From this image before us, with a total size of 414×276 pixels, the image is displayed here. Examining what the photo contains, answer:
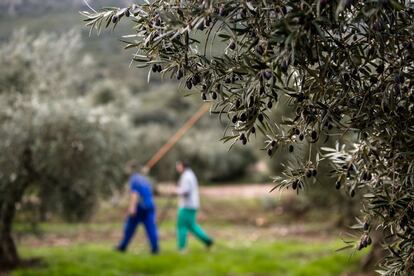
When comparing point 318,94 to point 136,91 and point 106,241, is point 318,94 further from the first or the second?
point 136,91

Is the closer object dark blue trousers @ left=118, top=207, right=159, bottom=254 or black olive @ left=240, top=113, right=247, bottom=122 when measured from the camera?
black olive @ left=240, top=113, right=247, bottom=122

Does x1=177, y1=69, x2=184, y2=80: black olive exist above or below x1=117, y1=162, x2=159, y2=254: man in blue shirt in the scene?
above

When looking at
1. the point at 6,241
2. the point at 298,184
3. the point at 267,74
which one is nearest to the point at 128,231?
the point at 6,241

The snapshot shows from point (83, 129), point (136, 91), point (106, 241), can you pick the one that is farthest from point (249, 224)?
point (136, 91)

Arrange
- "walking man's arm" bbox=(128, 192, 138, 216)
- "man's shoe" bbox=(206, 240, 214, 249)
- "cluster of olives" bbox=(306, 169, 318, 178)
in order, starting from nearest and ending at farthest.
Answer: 1. "cluster of olives" bbox=(306, 169, 318, 178)
2. "walking man's arm" bbox=(128, 192, 138, 216)
3. "man's shoe" bbox=(206, 240, 214, 249)

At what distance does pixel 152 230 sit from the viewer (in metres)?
15.1

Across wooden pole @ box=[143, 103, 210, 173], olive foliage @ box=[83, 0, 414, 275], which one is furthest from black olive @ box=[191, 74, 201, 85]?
wooden pole @ box=[143, 103, 210, 173]

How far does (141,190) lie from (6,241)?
364 cm

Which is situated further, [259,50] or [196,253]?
[196,253]

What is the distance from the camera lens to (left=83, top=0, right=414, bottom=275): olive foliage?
10.5 feet

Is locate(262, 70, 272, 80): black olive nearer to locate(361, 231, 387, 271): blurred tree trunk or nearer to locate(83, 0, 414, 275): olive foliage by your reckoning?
locate(83, 0, 414, 275): olive foliage

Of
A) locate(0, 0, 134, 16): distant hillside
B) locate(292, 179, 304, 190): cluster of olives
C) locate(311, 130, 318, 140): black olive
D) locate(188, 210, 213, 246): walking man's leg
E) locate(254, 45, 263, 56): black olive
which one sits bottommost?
locate(188, 210, 213, 246): walking man's leg

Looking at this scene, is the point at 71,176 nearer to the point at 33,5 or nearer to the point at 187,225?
the point at 187,225

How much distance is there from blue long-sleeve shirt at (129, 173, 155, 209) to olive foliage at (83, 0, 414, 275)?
11.3 metres
